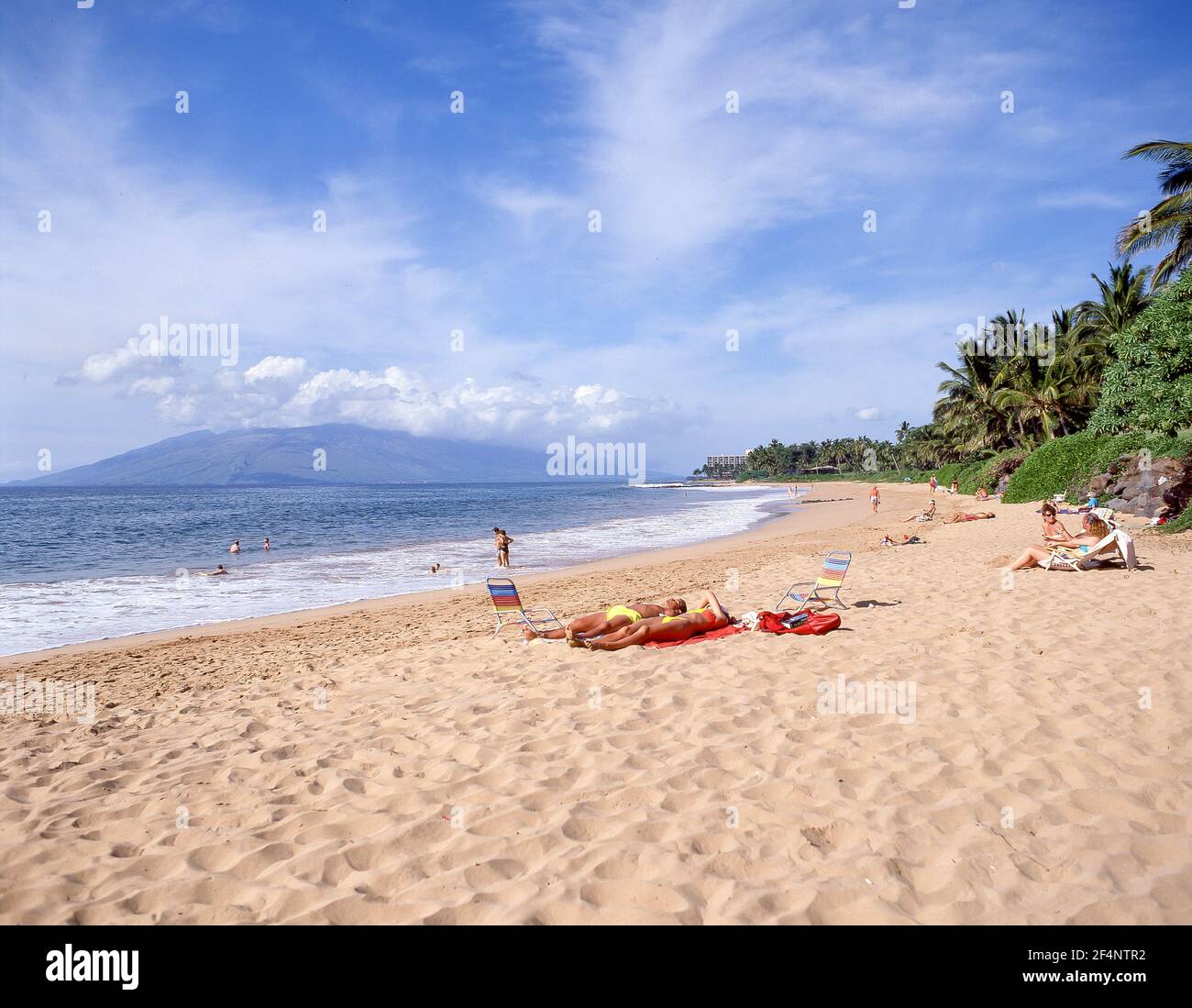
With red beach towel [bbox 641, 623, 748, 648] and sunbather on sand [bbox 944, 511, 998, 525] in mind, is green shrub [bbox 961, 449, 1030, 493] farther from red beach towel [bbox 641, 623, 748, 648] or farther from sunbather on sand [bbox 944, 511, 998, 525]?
red beach towel [bbox 641, 623, 748, 648]

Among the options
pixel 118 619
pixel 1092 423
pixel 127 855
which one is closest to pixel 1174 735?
pixel 127 855

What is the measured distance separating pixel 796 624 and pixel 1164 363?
12971 mm

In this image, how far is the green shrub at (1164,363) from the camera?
1410 centimetres

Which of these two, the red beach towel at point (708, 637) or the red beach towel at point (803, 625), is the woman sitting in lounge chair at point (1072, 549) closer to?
the red beach towel at point (803, 625)

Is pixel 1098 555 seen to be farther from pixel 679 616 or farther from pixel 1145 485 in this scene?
pixel 1145 485

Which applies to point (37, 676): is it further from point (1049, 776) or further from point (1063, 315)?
point (1063, 315)

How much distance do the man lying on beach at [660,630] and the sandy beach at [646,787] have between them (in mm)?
230

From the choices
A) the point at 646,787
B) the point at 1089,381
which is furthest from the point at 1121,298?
the point at 646,787

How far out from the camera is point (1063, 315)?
36000 mm

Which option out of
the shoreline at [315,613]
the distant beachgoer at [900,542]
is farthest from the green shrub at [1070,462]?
the shoreline at [315,613]

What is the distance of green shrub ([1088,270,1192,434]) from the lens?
14.1m

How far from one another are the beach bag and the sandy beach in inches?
7.0
